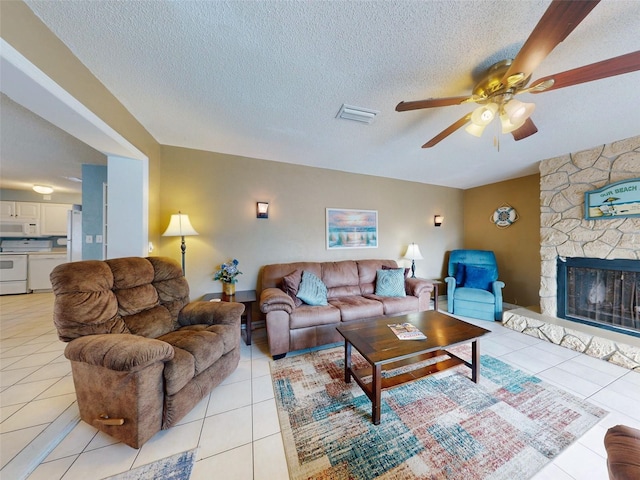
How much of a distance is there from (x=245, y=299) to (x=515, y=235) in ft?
15.1

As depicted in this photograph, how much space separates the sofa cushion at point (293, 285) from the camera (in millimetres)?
2657

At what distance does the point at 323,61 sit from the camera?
1.43 meters

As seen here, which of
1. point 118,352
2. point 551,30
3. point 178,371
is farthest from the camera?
point 178,371

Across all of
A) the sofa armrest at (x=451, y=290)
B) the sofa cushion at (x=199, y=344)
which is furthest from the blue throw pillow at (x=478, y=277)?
the sofa cushion at (x=199, y=344)

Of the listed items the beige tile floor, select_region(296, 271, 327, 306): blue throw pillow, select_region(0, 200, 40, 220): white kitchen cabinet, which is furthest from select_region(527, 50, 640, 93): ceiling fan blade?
select_region(0, 200, 40, 220): white kitchen cabinet

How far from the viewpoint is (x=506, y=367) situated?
2.12 metres

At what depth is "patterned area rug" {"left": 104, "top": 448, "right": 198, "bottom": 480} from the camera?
1148mm

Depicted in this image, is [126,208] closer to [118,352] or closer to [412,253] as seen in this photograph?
[118,352]

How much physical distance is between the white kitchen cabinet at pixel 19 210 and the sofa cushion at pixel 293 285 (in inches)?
254

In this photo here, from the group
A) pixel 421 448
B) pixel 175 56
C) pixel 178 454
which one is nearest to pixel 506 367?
pixel 421 448

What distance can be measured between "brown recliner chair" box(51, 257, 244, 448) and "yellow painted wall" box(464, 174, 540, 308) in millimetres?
4520

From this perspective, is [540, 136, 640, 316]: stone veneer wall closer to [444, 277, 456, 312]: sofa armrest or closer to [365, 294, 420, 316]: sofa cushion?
[444, 277, 456, 312]: sofa armrest

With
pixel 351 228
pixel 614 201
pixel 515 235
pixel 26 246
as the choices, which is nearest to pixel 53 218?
pixel 26 246

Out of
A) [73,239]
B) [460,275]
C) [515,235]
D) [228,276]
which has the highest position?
[515,235]
